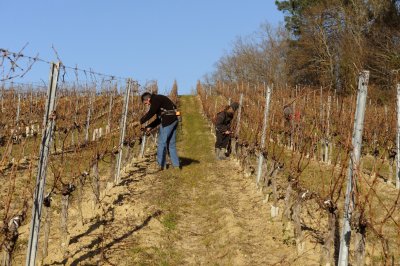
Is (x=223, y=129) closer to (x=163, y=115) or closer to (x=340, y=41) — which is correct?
(x=163, y=115)

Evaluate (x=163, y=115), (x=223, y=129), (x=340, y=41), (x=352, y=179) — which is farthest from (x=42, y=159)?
(x=340, y=41)

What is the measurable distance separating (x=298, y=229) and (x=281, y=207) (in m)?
1.70

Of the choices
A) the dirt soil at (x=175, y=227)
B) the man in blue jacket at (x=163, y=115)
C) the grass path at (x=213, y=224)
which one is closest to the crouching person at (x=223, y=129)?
the grass path at (x=213, y=224)

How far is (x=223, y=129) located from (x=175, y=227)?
491cm

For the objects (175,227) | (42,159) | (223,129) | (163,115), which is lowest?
(175,227)

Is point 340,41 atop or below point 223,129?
atop

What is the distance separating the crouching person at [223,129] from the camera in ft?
31.9

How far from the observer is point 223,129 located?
972 cm

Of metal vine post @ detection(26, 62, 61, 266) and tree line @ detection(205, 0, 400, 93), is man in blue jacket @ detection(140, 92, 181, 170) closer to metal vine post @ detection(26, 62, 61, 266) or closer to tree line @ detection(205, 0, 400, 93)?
metal vine post @ detection(26, 62, 61, 266)

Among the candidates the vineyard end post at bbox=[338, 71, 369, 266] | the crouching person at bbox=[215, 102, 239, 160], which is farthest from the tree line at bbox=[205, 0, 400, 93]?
the vineyard end post at bbox=[338, 71, 369, 266]

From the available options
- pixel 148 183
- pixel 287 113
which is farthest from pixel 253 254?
pixel 287 113

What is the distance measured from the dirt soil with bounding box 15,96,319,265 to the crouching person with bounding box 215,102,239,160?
6.72 feet

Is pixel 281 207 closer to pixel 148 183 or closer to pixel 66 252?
pixel 148 183

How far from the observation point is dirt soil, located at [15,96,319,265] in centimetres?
404
